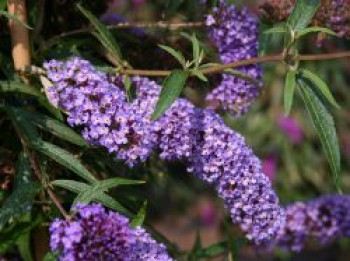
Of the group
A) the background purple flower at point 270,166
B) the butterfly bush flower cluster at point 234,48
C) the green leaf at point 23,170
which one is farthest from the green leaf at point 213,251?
the background purple flower at point 270,166

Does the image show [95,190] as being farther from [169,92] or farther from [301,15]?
[301,15]

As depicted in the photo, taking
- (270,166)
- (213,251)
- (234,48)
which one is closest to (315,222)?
(213,251)

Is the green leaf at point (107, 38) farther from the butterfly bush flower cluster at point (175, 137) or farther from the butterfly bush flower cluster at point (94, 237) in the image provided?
the butterfly bush flower cluster at point (94, 237)

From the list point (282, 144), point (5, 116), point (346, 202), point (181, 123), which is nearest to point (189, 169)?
point (181, 123)

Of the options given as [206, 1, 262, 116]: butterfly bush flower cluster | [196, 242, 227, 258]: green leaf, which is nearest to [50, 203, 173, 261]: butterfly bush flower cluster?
[206, 1, 262, 116]: butterfly bush flower cluster

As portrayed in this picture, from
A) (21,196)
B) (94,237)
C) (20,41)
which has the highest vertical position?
(20,41)

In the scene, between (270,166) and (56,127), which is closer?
(56,127)
